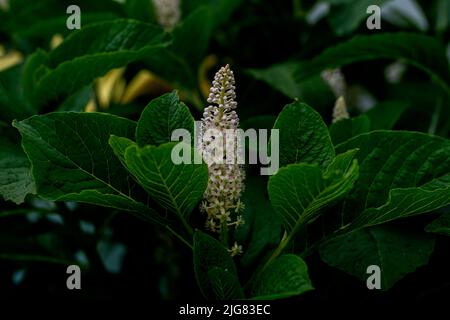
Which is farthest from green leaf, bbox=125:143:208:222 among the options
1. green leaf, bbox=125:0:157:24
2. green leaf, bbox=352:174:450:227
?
green leaf, bbox=125:0:157:24

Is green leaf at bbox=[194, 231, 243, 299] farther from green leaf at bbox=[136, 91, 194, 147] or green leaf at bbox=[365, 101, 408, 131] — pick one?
green leaf at bbox=[365, 101, 408, 131]

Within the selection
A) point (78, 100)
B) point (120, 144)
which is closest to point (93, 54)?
point (78, 100)

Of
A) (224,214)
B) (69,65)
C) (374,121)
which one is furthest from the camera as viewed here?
(374,121)

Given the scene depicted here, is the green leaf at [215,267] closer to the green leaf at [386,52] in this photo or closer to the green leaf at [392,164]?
the green leaf at [392,164]

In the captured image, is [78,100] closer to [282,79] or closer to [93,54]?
[93,54]

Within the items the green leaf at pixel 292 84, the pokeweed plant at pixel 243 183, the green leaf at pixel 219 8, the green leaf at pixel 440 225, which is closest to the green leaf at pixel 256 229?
the pokeweed plant at pixel 243 183

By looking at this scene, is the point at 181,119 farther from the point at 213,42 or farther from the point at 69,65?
the point at 213,42

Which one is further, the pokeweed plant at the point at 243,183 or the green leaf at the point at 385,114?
the green leaf at the point at 385,114

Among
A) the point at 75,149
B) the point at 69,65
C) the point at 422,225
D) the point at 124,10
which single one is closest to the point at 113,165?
the point at 75,149
